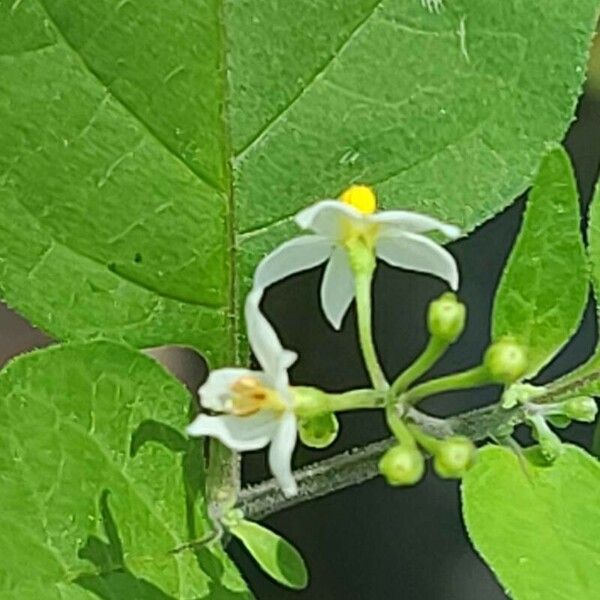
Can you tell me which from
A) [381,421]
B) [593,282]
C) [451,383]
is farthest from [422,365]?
[381,421]

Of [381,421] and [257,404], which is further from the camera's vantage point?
[381,421]

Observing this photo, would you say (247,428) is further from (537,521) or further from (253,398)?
(537,521)

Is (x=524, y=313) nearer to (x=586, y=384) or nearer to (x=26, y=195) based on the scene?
(x=586, y=384)

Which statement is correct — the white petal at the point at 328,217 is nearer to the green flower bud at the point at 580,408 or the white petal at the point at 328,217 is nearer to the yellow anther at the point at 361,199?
the yellow anther at the point at 361,199

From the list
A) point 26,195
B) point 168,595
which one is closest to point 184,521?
point 168,595

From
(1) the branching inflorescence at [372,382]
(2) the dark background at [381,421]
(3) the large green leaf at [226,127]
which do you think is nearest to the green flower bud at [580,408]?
(1) the branching inflorescence at [372,382]

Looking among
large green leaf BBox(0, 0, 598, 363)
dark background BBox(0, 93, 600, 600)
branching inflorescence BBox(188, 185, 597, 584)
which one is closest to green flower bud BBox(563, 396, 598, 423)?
branching inflorescence BBox(188, 185, 597, 584)
